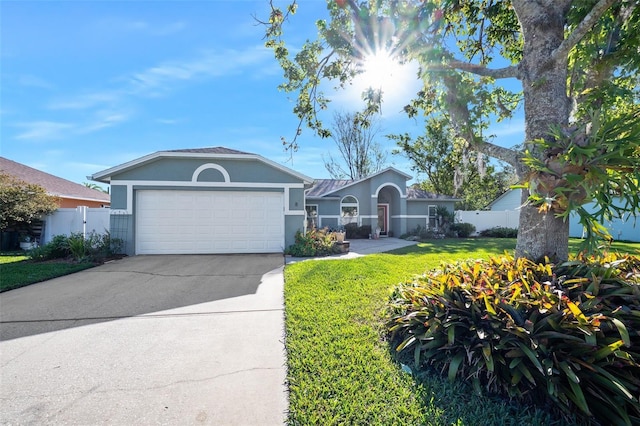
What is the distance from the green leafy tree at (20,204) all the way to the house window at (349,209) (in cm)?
1485

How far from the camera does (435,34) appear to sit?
199 inches

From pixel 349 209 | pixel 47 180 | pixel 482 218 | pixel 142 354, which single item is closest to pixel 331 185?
pixel 349 209

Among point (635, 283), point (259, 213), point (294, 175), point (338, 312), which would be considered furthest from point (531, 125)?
point (259, 213)

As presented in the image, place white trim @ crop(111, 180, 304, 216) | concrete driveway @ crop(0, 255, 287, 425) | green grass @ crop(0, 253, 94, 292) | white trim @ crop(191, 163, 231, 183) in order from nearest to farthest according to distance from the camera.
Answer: concrete driveway @ crop(0, 255, 287, 425)
green grass @ crop(0, 253, 94, 292)
white trim @ crop(111, 180, 304, 216)
white trim @ crop(191, 163, 231, 183)

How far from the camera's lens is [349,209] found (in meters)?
19.1

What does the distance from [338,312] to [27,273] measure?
8.39 metres

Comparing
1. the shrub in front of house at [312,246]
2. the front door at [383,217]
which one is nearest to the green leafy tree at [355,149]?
the front door at [383,217]

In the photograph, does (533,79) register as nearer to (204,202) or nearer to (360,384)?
(360,384)

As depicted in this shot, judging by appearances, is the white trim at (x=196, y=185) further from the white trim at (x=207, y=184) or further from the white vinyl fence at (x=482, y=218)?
the white vinyl fence at (x=482, y=218)

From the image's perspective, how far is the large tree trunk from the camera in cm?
363

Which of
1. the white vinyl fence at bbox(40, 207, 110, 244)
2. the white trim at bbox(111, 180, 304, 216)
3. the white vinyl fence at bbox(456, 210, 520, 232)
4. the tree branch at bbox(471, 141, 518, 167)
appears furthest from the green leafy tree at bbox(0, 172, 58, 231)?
the white vinyl fence at bbox(456, 210, 520, 232)

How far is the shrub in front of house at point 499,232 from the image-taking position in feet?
64.2

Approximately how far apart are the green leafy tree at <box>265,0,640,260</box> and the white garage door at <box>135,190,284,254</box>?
4864mm

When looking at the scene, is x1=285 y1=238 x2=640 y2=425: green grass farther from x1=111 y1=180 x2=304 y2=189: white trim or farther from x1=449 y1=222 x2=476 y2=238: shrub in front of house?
x1=449 y1=222 x2=476 y2=238: shrub in front of house
